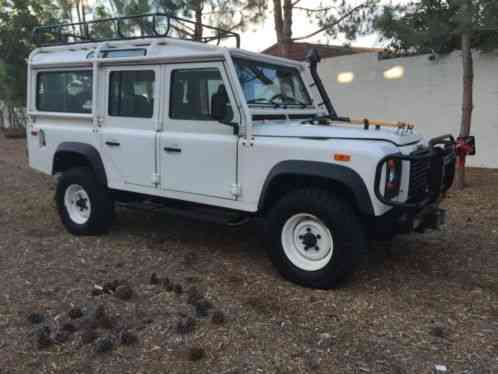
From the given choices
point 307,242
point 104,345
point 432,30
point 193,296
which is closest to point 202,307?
point 193,296

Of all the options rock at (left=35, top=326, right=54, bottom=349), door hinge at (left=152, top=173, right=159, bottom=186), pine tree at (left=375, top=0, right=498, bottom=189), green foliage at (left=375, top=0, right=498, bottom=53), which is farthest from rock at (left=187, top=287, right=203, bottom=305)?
green foliage at (left=375, top=0, right=498, bottom=53)

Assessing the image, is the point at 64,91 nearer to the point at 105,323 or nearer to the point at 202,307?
the point at 105,323

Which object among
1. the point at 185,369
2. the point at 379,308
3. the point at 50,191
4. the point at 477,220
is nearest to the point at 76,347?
the point at 185,369

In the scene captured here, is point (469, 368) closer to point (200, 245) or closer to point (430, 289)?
point (430, 289)

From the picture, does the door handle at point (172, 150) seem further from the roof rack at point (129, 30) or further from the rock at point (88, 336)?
the rock at point (88, 336)

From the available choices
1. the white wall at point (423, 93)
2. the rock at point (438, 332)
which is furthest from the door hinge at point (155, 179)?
the white wall at point (423, 93)

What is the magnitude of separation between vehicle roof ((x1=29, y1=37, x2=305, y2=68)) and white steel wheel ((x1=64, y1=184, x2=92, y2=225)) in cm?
151

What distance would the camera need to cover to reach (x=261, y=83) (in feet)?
14.8

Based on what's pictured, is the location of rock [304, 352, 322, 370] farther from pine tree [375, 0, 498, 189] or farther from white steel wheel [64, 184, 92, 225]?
pine tree [375, 0, 498, 189]

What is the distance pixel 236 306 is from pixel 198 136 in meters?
1.69

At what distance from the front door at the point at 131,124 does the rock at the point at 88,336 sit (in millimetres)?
1949

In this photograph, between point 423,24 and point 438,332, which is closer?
point 438,332

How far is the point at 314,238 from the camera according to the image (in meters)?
3.88

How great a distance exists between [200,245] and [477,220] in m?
3.70
